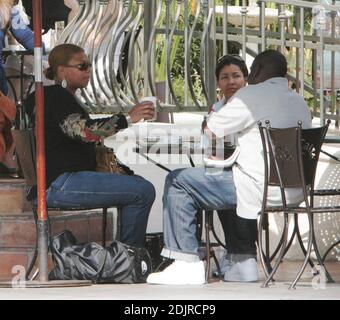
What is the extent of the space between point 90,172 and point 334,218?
2.39 metres

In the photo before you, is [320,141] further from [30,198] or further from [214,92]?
[214,92]

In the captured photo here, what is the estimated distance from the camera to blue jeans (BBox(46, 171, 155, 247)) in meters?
8.81

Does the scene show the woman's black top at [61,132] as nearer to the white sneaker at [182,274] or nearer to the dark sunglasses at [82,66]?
the dark sunglasses at [82,66]

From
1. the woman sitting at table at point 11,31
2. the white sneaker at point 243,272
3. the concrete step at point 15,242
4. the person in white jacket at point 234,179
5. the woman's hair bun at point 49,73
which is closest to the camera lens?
the person in white jacket at point 234,179

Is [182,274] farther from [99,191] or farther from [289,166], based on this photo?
[289,166]

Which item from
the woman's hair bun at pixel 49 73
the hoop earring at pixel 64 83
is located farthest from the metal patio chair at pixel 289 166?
the woman's hair bun at pixel 49 73

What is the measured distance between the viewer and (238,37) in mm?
11859

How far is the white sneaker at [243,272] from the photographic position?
898cm

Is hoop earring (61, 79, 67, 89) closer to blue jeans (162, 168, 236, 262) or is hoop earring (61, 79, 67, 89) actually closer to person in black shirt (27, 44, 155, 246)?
person in black shirt (27, 44, 155, 246)

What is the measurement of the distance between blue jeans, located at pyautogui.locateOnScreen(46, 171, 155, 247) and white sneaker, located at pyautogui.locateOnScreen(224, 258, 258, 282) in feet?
2.26

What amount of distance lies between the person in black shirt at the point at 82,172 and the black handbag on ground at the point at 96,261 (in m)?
0.18

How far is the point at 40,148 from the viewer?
8.52 metres

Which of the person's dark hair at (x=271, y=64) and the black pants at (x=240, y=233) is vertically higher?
the person's dark hair at (x=271, y=64)
